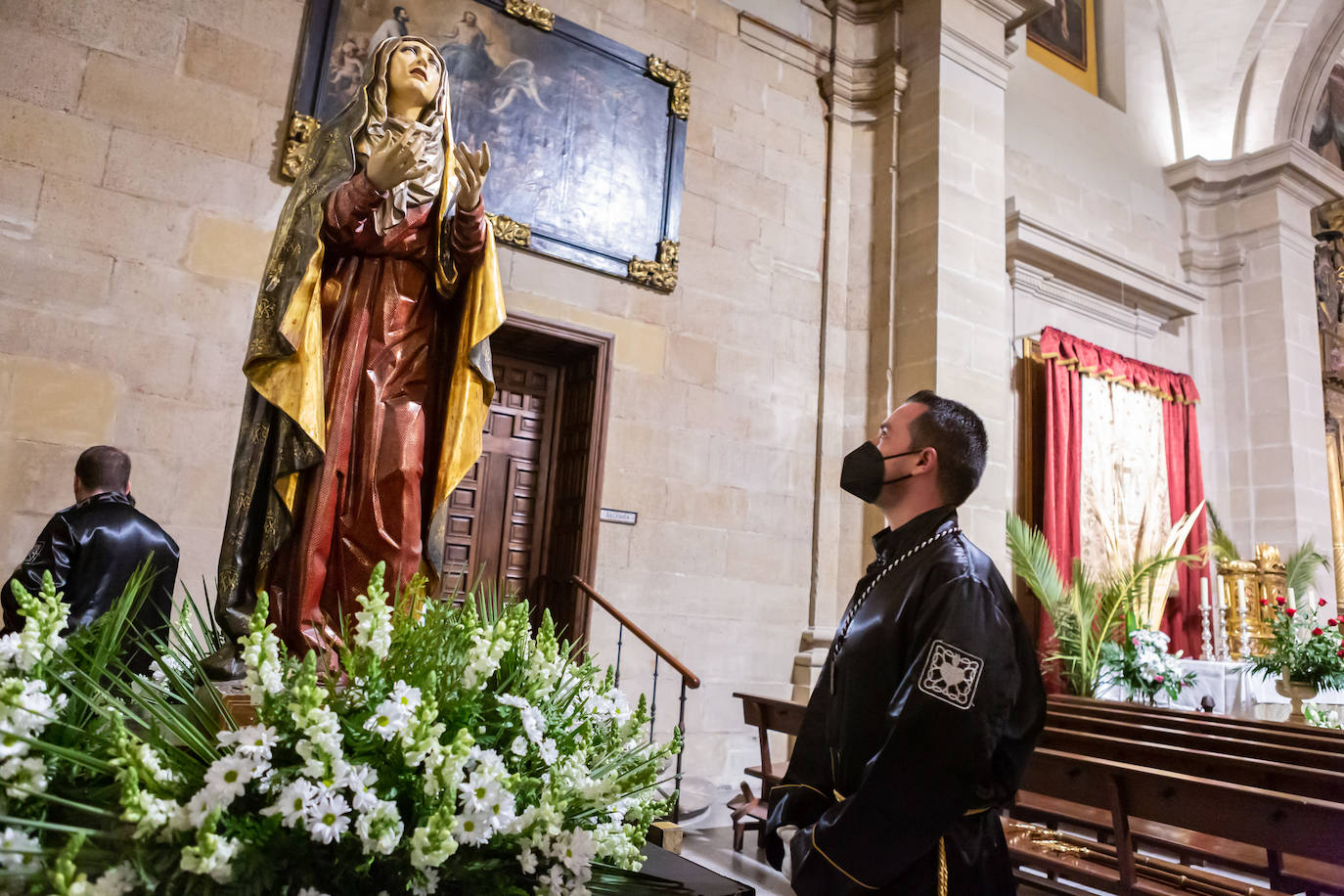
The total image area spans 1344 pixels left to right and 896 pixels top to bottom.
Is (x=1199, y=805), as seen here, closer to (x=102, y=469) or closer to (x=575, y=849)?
(x=575, y=849)

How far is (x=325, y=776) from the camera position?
1.08m

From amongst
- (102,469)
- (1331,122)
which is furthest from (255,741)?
(1331,122)

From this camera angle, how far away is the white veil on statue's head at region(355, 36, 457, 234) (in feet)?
8.40

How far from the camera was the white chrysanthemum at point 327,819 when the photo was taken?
1.03m

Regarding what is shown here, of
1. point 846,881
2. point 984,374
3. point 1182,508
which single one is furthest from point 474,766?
point 1182,508

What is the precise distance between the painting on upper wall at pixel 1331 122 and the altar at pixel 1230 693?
7591mm

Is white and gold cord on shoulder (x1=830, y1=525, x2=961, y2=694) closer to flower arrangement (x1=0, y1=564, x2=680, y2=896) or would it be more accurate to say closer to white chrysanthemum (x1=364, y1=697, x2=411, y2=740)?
flower arrangement (x1=0, y1=564, x2=680, y2=896)

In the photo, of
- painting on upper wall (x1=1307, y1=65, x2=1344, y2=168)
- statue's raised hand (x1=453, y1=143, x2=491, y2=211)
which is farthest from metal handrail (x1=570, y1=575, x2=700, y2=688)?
painting on upper wall (x1=1307, y1=65, x2=1344, y2=168)

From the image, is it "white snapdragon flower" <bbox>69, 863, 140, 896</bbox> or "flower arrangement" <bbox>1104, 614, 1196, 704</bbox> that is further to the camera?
A: "flower arrangement" <bbox>1104, 614, 1196, 704</bbox>

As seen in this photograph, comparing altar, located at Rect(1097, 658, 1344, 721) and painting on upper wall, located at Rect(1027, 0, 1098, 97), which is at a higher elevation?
painting on upper wall, located at Rect(1027, 0, 1098, 97)

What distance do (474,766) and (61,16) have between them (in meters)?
5.30

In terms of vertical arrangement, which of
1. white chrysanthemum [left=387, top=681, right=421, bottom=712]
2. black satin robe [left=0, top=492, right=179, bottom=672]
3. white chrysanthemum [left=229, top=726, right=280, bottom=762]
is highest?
black satin robe [left=0, top=492, right=179, bottom=672]

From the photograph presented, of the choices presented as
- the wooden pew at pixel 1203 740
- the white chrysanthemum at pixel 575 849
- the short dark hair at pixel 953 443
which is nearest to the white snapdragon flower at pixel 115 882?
the white chrysanthemum at pixel 575 849

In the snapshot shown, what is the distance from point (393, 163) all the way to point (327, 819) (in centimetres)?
179
